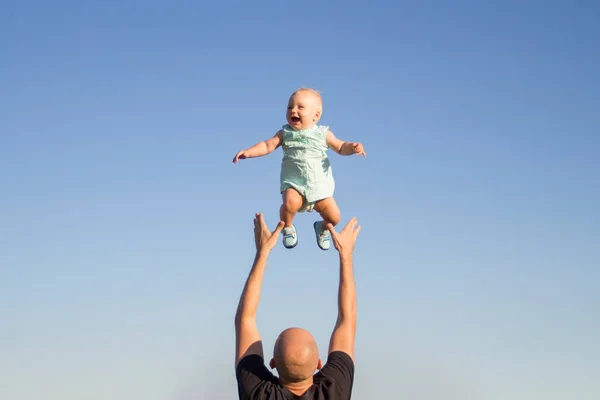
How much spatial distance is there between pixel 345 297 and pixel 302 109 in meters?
3.91

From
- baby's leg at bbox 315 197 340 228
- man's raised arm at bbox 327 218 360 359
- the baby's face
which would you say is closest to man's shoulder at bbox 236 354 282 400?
man's raised arm at bbox 327 218 360 359

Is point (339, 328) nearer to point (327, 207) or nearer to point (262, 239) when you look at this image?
point (262, 239)

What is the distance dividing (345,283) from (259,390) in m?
1.57

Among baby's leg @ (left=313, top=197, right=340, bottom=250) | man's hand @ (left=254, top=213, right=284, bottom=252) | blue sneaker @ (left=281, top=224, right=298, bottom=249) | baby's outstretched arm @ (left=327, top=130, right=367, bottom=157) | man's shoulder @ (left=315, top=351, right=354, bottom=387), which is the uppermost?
baby's outstretched arm @ (left=327, top=130, right=367, bottom=157)

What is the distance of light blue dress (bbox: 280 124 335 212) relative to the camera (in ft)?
36.2

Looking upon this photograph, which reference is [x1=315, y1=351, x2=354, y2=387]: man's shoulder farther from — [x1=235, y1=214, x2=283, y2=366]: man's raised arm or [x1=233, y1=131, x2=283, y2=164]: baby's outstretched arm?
[x1=233, y1=131, x2=283, y2=164]: baby's outstretched arm

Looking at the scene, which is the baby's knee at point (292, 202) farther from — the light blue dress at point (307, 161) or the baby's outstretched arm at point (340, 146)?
the baby's outstretched arm at point (340, 146)

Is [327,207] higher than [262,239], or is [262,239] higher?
[327,207]

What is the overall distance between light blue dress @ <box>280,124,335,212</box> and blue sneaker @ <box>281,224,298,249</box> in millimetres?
490

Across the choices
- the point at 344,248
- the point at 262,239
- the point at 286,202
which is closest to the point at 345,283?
the point at 344,248

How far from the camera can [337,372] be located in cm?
704

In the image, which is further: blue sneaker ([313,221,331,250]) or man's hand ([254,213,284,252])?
blue sneaker ([313,221,331,250])

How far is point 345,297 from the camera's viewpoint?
7.73 m

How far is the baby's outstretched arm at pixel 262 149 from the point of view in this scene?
34.0ft
